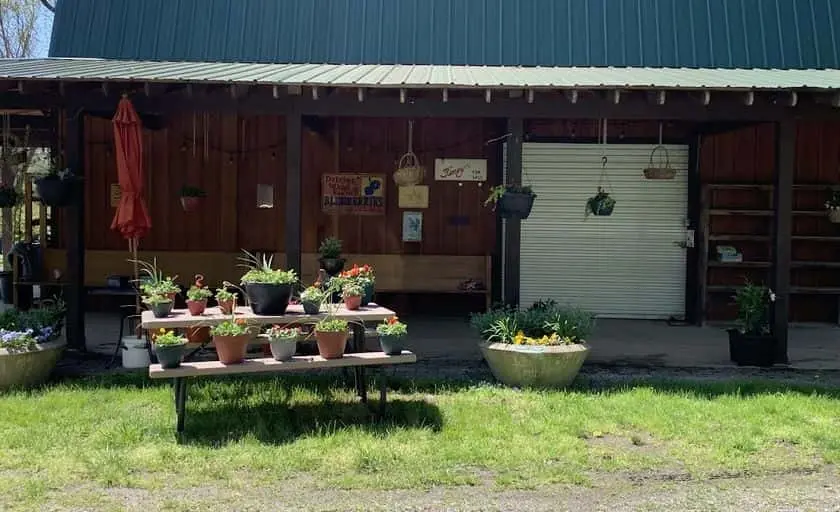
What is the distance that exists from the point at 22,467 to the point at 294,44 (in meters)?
7.21

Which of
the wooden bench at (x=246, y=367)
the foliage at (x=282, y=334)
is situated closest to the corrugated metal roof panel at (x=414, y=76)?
the foliage at (x=282, y=334)

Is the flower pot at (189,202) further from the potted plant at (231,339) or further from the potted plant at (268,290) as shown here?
the potted plant at (231,339)

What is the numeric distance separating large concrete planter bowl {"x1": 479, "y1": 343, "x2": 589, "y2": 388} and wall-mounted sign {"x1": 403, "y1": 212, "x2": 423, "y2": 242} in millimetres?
4368

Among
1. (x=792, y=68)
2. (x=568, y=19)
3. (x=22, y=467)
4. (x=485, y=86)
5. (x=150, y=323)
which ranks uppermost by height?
(x=568, y=19)

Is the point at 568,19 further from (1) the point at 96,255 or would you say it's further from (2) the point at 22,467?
(2) the point at 22,467

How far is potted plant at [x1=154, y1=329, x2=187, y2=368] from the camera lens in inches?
195

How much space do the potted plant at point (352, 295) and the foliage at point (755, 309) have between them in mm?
4033

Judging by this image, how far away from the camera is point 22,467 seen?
175 inches

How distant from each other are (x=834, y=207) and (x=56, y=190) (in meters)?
9.60

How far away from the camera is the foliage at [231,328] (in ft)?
16.8

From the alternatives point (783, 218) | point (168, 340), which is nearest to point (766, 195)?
point (783, 218)

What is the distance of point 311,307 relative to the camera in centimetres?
559

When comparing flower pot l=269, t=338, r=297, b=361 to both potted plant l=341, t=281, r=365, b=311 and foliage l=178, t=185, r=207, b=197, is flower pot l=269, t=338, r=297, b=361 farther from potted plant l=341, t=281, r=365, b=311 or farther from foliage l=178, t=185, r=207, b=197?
foliage l=178, t=185, r=207, b=197

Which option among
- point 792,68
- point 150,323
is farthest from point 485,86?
point 792,68
